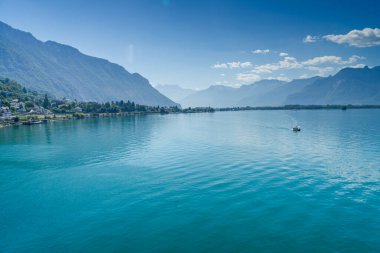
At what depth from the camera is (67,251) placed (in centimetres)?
2453

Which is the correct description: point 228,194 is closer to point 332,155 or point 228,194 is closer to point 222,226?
point 222,226

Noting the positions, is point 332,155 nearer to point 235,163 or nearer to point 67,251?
point 235,163

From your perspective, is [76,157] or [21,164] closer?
[21,164]

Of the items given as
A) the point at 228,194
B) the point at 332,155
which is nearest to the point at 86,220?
the point at 228,194

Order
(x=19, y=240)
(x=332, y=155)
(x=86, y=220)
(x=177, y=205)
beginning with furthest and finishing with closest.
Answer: (x=332, y=155)
(x=177, y=205)
(x=86, y=220)
(x=19, y=240)

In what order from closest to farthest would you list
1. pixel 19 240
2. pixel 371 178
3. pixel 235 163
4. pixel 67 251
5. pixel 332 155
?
pixel 67 251 → pixel 19 240 → pixel 371 178 → pixel 235 163 → pixel 332 155

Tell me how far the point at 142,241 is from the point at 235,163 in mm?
36649

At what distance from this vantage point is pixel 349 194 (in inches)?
1513

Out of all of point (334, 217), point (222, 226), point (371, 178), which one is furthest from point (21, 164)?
point (371, 178)

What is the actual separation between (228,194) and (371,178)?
31.8 metres

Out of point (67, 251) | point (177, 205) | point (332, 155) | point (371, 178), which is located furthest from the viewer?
point (332, 155)

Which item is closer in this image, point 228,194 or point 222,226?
point 222,226

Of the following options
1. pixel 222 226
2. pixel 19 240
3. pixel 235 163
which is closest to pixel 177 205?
pixel 222 226

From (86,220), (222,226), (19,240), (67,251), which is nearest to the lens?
(67,251)
